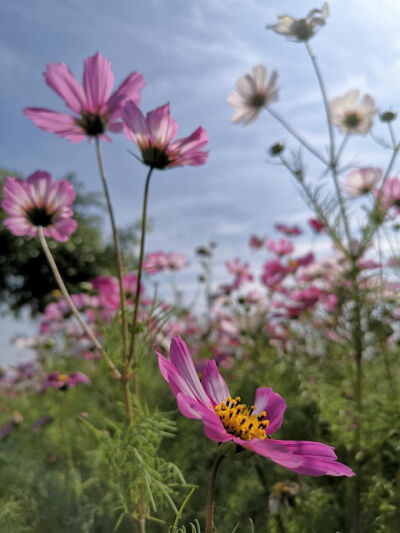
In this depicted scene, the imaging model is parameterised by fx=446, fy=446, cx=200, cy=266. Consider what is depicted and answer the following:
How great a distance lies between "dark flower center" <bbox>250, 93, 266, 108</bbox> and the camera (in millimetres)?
1156

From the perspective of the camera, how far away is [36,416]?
2.17m

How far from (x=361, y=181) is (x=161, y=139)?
918 millimetres

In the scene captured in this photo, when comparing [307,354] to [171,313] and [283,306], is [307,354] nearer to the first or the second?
[283,306]

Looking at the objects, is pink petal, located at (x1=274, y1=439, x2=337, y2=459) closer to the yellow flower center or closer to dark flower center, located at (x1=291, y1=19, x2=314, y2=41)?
the yellow flower center

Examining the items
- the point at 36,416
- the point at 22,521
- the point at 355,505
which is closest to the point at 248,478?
the point at 355,505

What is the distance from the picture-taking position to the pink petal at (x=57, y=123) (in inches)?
21.9

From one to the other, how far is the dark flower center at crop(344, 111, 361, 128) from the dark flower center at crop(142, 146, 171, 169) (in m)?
0.79

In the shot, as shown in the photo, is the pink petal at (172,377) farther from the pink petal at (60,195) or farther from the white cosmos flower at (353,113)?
the white cosmos flower at (353,113)

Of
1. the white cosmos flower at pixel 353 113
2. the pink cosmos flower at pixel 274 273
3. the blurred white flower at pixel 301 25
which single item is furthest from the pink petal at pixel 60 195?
the pink cosmos flower at pixel 274 273

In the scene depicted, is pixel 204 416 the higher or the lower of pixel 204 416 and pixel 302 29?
the lower

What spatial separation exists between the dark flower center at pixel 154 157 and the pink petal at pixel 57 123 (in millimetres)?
106

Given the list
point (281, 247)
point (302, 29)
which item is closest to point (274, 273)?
point (281, 247)

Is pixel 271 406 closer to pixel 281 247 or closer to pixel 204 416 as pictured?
pixel 204 416

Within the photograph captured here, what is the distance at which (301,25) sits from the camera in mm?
915
